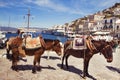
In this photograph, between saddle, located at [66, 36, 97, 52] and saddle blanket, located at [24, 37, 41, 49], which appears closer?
saddle, located at [66, 36, 97, 52]

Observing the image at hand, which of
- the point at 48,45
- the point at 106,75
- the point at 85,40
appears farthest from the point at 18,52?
the point at 106,75

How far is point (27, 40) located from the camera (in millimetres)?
13945

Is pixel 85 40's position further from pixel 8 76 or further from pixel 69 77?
pixel 8 76

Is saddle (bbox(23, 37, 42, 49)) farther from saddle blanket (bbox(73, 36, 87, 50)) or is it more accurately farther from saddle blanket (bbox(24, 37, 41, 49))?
saddle blanket (bbox(73, 36, 87, 50))

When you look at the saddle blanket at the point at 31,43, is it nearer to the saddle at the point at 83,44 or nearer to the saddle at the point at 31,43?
the saddle at the point at 31,43

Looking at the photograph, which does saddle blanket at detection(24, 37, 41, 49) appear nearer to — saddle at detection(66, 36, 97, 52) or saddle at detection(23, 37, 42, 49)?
saddle at detection(23, 37, 42, 49)

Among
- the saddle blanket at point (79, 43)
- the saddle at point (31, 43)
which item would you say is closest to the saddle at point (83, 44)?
the saddle blanket at point (79, 43)

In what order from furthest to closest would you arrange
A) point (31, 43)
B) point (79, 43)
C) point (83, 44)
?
point (79, 43), point (31, 43), point (83, 44)

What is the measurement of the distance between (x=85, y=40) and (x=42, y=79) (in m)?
3.66

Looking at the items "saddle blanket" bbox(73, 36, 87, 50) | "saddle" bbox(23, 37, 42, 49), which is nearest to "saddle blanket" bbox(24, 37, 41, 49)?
"saddle" bbox(23, 37, 42, 49)

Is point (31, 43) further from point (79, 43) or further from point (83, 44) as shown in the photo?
point (83, 44)

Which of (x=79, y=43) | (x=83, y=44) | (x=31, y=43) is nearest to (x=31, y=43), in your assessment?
(x=31, y=43)

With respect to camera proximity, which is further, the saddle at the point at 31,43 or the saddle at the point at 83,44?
the saddle at the point at 31,43

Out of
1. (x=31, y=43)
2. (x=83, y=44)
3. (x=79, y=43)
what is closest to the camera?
(x=83, y=44)
